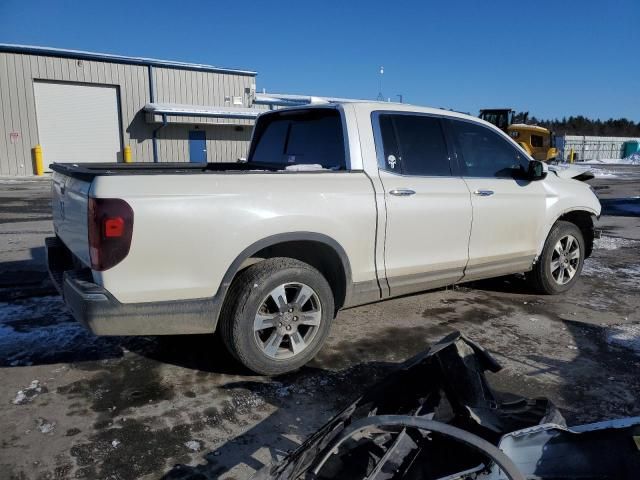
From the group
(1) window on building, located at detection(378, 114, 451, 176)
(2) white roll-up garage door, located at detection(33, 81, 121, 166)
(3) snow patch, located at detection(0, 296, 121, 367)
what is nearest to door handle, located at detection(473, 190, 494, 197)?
(1) window on building, located at detection(378, 114, 451, 176)

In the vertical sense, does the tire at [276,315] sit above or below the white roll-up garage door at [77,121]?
below

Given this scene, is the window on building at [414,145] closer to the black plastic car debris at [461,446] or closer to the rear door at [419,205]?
the rear door at [419,205]

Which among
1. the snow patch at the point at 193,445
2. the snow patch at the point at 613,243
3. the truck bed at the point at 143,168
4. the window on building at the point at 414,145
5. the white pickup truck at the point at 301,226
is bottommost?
the snow patch at the point at 193,445

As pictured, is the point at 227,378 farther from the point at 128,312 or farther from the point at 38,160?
the point at 38,160

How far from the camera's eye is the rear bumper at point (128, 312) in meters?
2.98

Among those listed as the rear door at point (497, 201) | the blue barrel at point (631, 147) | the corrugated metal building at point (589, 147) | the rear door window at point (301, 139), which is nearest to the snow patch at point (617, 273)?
the rear door at point (497, 201)

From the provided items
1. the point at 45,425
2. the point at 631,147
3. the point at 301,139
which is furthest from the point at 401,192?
the point at 631,147

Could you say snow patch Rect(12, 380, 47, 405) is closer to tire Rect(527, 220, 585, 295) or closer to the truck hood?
tire Rect(527, 220, 585, 295)

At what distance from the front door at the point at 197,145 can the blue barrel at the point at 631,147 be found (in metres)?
42.1

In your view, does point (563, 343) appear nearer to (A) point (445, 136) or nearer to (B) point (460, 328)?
(B) point (460, 328)

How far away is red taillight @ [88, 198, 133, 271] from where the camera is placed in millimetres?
2885

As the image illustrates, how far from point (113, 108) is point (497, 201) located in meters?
24.7

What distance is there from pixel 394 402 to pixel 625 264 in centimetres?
623

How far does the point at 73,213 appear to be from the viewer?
132 inches
